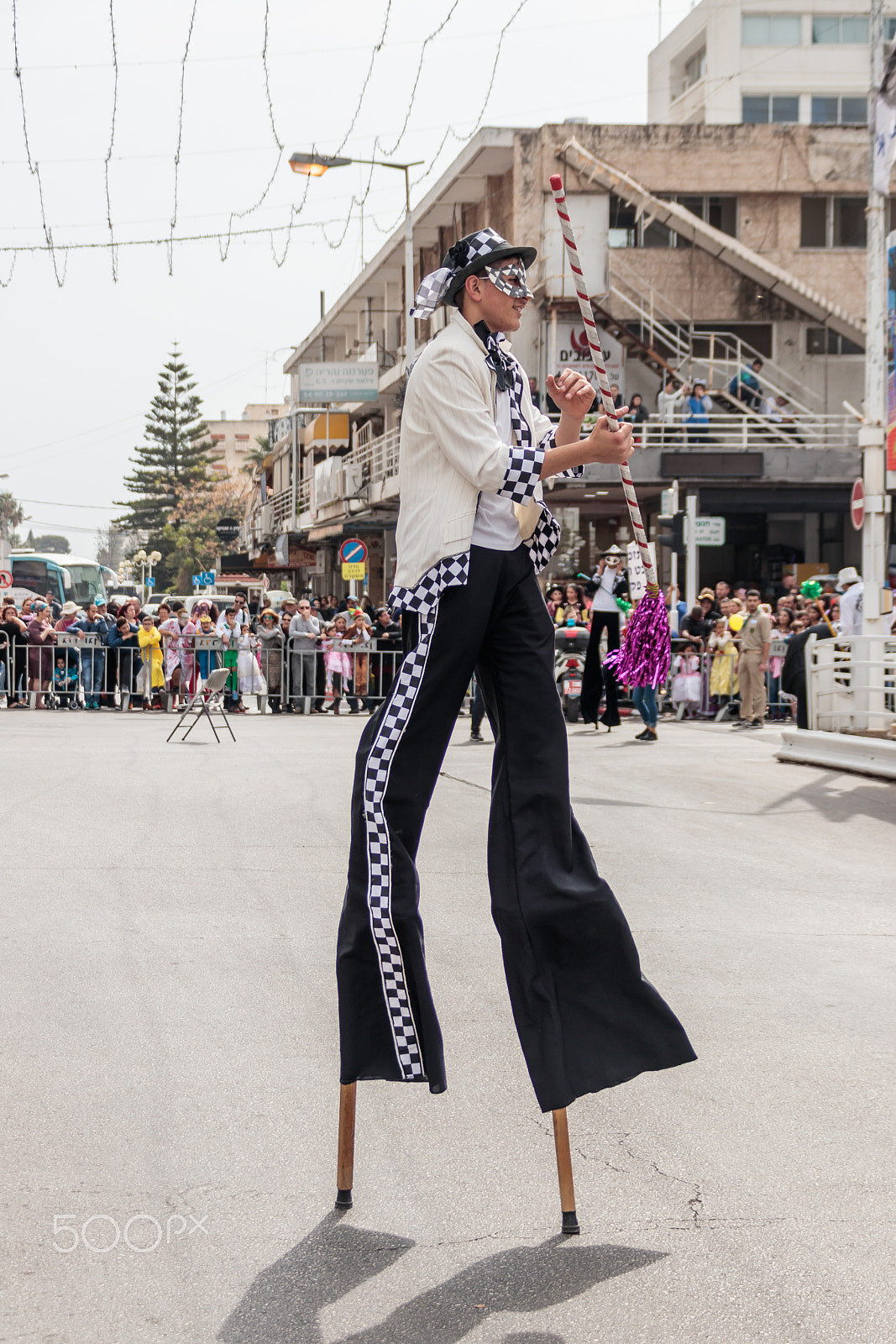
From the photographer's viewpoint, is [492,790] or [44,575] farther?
[44,575]

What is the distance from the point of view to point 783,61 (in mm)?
52594

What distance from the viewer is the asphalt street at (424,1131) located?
2.71 m

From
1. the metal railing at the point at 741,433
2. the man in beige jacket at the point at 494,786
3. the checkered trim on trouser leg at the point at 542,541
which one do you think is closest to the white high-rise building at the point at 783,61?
the metal railing at the point at 741,433

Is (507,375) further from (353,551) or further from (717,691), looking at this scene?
(353,551)

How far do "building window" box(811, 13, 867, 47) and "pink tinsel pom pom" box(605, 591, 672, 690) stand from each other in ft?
182

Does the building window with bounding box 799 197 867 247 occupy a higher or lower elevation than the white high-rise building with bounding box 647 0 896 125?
lower

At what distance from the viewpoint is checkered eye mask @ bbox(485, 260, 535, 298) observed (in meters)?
3.31

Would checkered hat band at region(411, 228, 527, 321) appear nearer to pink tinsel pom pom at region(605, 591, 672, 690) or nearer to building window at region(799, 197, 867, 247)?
pink tinsel pom pom at region(605, 591, 672, 690)

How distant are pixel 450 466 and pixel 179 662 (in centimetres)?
1928

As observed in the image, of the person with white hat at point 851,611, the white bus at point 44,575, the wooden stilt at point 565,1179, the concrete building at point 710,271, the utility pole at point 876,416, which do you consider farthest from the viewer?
the white bus at point 44,575

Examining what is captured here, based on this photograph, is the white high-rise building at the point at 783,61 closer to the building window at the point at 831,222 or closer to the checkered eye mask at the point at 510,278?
the building window at the point at 831,222

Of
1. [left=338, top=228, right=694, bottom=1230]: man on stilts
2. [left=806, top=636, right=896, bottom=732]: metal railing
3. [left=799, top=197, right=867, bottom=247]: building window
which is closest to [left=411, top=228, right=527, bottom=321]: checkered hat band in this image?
[left=338, top=228, right=694, bottom=1230]: man on stilts

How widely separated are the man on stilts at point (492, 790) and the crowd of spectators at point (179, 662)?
60.1 feet

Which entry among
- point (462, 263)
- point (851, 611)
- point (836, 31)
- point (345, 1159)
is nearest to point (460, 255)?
point (462, 263)
